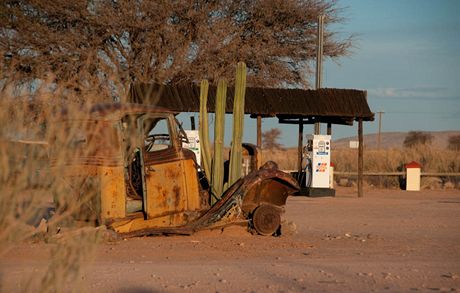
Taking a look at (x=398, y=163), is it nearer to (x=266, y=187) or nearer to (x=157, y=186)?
(x=266, y=187)

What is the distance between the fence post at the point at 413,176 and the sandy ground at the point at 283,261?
14.0 m

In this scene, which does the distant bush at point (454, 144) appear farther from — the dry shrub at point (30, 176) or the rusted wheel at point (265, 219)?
the dry shrub at point (30, 176)

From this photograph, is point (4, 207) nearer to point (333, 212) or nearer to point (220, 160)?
point (220, 160)

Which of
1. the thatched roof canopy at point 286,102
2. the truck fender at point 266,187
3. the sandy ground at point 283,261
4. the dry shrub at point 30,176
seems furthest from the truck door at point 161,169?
the thatched roof canopy at point 286,102

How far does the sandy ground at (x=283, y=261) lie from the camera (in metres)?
10.5

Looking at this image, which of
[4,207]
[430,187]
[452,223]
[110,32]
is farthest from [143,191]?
[430,187]

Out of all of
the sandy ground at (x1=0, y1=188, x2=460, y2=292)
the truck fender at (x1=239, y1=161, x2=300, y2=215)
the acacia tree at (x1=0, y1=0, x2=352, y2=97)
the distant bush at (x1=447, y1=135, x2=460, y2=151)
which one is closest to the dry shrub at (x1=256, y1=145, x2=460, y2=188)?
the acacia tree at (x1=0, y1=0, x2=352, y2=97)

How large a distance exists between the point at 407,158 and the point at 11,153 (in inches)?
1381

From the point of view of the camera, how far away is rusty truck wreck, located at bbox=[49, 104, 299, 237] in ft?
46.7

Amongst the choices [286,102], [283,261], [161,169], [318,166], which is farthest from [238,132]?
[318,166]

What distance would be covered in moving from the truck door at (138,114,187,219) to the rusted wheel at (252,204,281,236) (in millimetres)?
1542

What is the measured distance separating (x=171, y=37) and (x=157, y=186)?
2057 cm

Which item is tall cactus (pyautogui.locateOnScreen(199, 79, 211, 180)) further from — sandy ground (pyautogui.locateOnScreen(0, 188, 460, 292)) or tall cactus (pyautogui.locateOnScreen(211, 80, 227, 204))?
sandy ground (pyautogui.locateOnScreen(0, 188, 460, 292))

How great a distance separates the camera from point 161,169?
1484 centimetres
